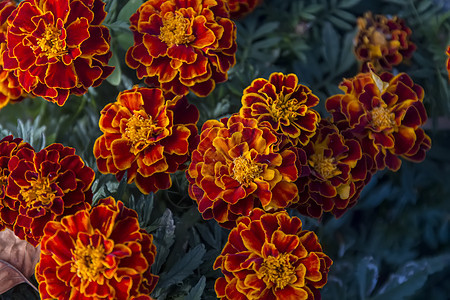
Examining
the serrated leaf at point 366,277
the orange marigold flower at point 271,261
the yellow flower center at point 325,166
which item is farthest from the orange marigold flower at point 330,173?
the serrated leaf at point 366,277

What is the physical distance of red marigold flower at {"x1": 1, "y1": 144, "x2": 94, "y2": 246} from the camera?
812 mm

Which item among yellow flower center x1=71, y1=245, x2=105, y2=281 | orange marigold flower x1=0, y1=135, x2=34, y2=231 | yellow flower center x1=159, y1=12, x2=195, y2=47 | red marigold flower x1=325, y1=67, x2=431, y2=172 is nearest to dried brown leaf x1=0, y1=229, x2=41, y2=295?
orange marigold flower x1=0, y1=135, x2=34, y2=231

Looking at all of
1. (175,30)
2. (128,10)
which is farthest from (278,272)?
(128,10)

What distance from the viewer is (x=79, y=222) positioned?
73 cm

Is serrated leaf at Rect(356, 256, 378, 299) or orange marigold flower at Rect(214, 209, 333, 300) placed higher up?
orange marigold flower at Rect(214, 209, 333, 300)

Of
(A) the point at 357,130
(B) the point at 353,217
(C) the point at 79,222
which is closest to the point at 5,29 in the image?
(C) the point at 79,222

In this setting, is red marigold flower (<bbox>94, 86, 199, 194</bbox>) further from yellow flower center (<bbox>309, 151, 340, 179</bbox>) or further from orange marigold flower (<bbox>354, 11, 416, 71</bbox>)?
orange marigold flower (<bbox>354, 11, 416, 71</bbox>)

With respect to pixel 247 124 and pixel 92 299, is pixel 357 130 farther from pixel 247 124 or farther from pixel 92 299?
pixel 92 299

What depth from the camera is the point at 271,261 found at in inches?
30.5

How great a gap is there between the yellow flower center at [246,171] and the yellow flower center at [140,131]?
159mm

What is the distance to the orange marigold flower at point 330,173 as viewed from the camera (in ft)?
2.94

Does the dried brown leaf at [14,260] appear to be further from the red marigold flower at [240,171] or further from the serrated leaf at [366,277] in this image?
the serrated leaf at [366,277]

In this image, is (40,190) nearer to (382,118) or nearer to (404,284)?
(382,118)

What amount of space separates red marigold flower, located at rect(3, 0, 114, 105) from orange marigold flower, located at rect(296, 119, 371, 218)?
0.43m
